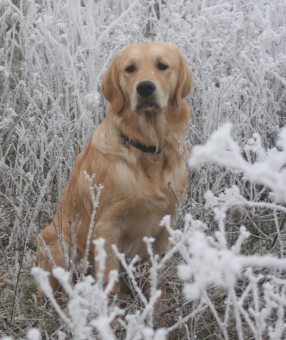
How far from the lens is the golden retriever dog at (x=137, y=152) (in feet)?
8.52

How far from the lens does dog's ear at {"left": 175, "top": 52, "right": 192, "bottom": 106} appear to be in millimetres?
2744

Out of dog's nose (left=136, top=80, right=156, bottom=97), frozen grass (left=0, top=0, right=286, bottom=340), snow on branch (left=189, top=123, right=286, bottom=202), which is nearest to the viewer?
snow on branch (left=189, top=123, right=286, bottom=202)

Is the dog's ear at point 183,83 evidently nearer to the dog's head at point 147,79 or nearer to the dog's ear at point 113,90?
the dog's head at point 147,79

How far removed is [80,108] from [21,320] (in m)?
1.45

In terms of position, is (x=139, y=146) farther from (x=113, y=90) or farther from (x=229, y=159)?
(x=229, y=159)

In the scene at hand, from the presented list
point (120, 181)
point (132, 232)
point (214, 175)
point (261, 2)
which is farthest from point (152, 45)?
point (261, 2)

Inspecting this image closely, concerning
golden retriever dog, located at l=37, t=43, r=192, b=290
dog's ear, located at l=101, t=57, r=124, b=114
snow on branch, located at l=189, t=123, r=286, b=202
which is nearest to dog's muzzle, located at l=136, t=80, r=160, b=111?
golden retriever dog, located at l=37, t=43, r=192, b=290

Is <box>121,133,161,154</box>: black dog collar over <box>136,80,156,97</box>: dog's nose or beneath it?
beneath

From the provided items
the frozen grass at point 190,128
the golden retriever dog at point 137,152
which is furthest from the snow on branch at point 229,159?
the golden retriever dog at point 137,152

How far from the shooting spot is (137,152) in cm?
265

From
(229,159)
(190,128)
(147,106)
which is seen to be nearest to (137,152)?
(147,106)

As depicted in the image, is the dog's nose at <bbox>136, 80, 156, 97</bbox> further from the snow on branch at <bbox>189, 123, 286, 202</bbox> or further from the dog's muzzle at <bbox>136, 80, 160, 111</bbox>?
the snow on branch at <bbox>189, 123, 286, 202</bbox>

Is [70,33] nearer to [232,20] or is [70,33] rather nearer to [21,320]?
[232,20]

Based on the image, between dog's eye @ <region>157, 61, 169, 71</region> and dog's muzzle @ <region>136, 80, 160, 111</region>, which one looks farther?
dog's eye @ <region>157, 61, 169, 71</region>
